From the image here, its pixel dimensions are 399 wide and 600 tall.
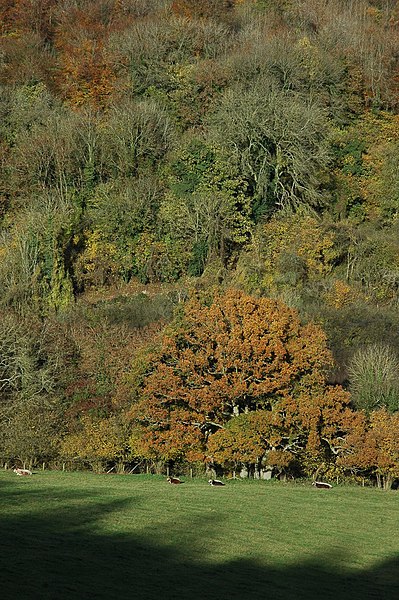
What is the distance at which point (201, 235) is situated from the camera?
82.6 m

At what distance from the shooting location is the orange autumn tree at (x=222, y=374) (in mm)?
53969

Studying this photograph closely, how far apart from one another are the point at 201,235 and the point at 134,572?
202 ft

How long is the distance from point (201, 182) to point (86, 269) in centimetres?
1268

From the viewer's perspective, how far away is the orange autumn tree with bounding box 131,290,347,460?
177 ft

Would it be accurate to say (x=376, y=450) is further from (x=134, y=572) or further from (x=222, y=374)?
(x=134, y=572)

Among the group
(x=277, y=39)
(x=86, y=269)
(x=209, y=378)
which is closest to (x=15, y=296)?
(x=86, y=269)

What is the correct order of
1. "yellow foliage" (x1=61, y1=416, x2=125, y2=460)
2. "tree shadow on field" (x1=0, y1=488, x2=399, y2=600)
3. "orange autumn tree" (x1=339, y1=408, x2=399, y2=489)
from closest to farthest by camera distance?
"tree shadow on field" (x1=0, y1=488, x2=399, y2=600)
"orange autumn tree" (x1=339, y1=408, x2=399, y2=489)
"yellow foliage" (x1=61, y1=416, x2=125, y2=460)

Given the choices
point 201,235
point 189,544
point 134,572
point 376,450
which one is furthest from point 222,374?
point 134,572

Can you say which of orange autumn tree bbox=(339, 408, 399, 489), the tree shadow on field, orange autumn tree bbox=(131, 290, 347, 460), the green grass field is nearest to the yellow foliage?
orange autumn tree bbox=(131, 290, 347, 460)

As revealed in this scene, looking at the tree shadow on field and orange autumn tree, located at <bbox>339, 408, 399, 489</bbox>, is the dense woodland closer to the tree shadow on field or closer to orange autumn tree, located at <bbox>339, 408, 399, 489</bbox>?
orange autumn tree, located at <bbox>339, 408, 399, 489</bbox>

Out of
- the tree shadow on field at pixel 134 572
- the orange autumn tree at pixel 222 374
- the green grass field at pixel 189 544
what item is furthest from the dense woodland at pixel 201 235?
the tree shadow on field at pixel 134 572

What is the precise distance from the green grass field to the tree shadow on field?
0.09 feet

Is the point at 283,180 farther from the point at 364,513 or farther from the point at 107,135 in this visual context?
the point at 364,513

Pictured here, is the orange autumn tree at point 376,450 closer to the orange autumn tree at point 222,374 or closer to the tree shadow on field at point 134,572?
the orange autumn tree at point 222,374
